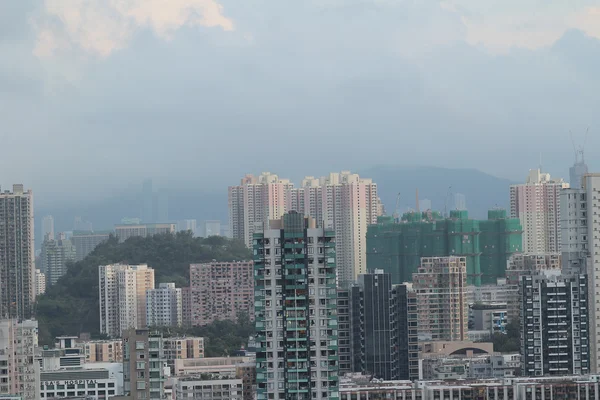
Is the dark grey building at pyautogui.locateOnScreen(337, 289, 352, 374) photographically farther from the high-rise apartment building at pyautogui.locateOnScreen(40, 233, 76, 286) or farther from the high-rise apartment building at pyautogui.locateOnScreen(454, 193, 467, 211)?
the high-rise apartment building at pyautogui.locateOnScreen(454, 193, 467, 211)

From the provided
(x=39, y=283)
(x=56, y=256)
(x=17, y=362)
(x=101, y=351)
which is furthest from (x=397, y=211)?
(x=17, y=362)

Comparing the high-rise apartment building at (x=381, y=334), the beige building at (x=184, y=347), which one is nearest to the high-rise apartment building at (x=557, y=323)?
the high-rise apartment building at (x=381, y=334)

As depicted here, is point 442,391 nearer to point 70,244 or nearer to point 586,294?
point 586,294

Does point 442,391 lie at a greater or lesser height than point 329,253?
lesser

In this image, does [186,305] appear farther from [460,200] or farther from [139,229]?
[460,200]

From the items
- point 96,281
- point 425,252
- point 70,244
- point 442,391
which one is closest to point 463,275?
point 425,252

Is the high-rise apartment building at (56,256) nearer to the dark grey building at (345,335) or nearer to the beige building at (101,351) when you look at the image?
the beige building at (101,351)

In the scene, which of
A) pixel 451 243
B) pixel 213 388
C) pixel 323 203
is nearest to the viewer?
pixel 213 388
